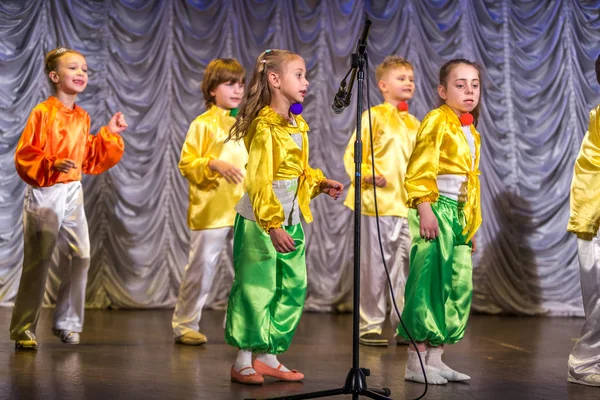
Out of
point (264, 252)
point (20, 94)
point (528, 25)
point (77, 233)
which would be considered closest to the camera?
point (264, 252)

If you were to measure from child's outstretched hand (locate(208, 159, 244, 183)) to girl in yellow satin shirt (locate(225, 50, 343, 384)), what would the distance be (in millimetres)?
1055

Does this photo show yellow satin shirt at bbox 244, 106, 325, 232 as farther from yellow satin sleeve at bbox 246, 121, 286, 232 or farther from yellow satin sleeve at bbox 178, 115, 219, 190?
yellow satin sleeve at bbox 178, 115, 219, 190

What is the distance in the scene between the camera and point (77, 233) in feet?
16.3

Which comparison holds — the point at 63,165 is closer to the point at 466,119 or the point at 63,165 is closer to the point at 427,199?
the point at 427,199

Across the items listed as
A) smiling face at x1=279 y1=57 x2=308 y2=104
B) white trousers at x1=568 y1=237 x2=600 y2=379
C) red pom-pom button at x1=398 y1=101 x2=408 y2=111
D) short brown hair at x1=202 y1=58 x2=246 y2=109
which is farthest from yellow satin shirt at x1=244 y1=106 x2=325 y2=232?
red pom-pom button at x1=398 y1=101 x2=408 y2=111

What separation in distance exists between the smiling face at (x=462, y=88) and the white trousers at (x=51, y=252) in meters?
2.25

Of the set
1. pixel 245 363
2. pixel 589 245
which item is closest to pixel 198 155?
pixel 245 363

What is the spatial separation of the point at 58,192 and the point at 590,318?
2911 mm

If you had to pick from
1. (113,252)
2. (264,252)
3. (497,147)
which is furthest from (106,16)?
(264,252)

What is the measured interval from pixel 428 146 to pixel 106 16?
14.2 feet

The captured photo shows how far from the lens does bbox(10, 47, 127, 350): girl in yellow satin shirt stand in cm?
473

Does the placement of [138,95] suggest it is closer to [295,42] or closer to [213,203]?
[295,42]

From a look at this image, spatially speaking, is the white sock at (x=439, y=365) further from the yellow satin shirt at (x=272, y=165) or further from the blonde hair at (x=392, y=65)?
the blonde hair at (x=392, y=65)

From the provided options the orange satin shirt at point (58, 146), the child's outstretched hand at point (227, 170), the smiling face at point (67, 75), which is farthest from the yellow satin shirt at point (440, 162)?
the smiling face at point (67, 75)
